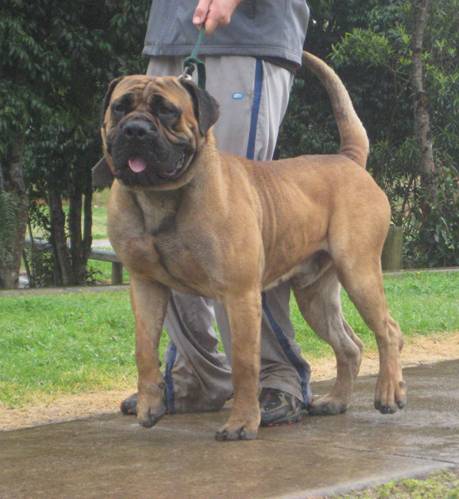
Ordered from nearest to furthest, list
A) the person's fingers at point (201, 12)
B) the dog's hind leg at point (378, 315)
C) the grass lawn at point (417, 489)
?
the grass lawn at point (417, 489)
the person's fingers at point (201, 12)
the dog's hind leg at point (378, 315)

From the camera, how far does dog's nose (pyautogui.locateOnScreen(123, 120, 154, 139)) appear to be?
389cm

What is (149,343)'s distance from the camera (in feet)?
14.5

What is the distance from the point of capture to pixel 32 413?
5305 millimetres

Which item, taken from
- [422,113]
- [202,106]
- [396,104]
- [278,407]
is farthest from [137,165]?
[396,104]

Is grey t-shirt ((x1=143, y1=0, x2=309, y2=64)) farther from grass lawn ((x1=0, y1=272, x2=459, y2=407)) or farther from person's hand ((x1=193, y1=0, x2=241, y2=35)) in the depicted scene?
grass lawn ((x1=0, y1=272, x2=459, y2=407))

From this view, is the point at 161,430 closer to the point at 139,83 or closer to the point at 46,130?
the point at 139,83

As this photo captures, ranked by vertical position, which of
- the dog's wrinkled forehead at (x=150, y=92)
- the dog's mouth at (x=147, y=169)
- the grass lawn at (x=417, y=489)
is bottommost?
the grass lawn at (x=417, y=489)

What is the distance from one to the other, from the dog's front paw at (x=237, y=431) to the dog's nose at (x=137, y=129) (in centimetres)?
112

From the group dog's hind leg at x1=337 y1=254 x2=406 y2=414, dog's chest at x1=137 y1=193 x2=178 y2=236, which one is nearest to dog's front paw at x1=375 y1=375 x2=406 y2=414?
dog's hind leg at x1=337 y1=254 x2=406 y2=414

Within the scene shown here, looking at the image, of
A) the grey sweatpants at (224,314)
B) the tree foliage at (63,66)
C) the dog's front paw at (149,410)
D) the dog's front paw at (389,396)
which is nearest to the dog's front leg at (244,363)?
the dog's front paw at (149,410)

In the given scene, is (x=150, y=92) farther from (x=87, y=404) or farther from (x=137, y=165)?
(x=87, y=404)

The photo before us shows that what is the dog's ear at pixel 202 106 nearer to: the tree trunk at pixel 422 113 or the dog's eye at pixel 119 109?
the dog's eye at pixel 119 109

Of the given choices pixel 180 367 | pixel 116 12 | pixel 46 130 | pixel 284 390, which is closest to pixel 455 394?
pixel 284 390

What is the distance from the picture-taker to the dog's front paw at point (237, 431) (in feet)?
13.7
